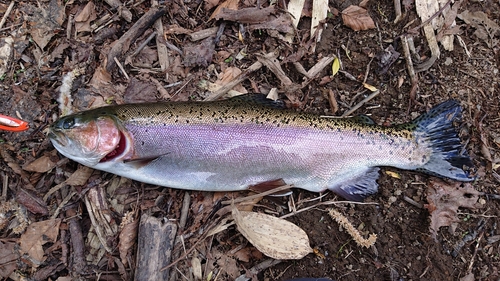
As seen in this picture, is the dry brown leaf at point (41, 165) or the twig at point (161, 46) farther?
the twig at point (161, 46)

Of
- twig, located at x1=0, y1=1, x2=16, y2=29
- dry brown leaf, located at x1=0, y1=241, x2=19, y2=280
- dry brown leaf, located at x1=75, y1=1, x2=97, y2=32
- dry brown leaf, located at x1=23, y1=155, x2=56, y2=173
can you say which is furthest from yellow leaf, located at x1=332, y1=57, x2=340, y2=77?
dry brown leaf, located at x1=0, y1=241, x2=19, y2=280

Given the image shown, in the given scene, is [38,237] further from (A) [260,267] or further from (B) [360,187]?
(B) [360,187]

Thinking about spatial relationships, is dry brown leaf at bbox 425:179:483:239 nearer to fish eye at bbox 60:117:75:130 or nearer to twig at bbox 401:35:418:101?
twig at bbox 401:35:418:101

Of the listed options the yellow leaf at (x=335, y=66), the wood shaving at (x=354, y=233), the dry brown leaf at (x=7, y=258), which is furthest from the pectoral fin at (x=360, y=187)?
the dry brown leaf at (x=7, y=258)

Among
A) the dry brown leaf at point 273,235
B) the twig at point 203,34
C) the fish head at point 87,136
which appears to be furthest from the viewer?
the twig at point 203,34

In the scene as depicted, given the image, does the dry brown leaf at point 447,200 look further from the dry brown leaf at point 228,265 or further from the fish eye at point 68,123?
the fish eye at point 68,123

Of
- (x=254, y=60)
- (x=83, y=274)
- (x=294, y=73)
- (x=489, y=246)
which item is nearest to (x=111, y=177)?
(x=83, y=274)
